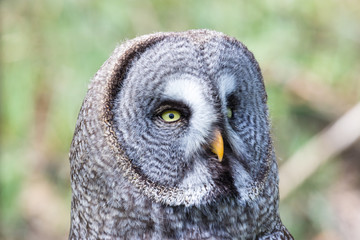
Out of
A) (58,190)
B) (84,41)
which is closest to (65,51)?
(84,41)

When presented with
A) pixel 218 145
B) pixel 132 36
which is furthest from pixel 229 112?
pixel 132 36

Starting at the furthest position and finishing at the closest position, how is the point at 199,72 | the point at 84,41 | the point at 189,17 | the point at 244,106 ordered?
the point at 189,17
the point at 84,41
the point at 244,106
the point at 199,72

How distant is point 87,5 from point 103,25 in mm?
156

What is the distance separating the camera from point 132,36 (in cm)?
356

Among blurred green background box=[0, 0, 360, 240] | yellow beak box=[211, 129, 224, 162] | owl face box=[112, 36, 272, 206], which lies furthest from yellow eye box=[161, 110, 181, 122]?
blurred green background box=[0, 0, 360, 240]

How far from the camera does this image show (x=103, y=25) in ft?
11.4

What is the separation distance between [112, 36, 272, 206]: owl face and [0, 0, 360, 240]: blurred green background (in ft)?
4.62

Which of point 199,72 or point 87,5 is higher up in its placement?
point 87,5

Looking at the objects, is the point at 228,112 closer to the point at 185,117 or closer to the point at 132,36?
the point at 185,117

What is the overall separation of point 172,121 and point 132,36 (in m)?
1.91

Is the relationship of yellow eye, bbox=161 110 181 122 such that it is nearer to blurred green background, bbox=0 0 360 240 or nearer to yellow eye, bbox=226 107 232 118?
yellow eye, bbox=226 107 232 118

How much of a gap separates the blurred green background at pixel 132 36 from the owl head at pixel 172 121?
141 cm

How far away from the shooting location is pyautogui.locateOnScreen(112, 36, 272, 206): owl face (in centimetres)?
174

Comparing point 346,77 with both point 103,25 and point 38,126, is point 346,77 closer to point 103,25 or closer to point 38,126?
point 103,25
